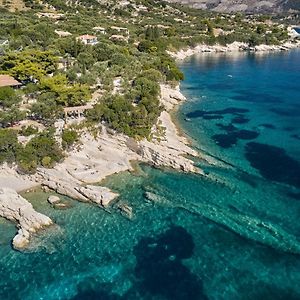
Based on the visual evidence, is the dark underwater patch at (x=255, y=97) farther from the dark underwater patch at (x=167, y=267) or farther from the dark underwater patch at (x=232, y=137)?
the dark underwater patch at (x=167, y=267)

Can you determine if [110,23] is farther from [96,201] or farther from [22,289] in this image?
[22,289]

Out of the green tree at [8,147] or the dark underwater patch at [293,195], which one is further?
the green tree at [8,147]

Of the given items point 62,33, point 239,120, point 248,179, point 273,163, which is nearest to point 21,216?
point 248,179

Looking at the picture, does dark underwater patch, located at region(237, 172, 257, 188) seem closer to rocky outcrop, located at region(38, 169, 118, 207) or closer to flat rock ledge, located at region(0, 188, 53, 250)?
rocky outcrop, located at region(38, 169, 118, 207)

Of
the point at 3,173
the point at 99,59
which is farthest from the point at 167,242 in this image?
the point at 99,59

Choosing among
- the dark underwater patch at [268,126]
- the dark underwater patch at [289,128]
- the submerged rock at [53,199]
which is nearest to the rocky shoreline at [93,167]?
the submerged rock at [53,199]

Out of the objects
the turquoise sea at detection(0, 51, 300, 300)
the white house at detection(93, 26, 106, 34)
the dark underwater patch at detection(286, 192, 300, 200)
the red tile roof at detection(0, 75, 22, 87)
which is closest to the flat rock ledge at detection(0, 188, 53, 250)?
the turquoise sea at detection(0, 51, 300, 300)

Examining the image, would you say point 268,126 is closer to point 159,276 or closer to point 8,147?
point 8,147
